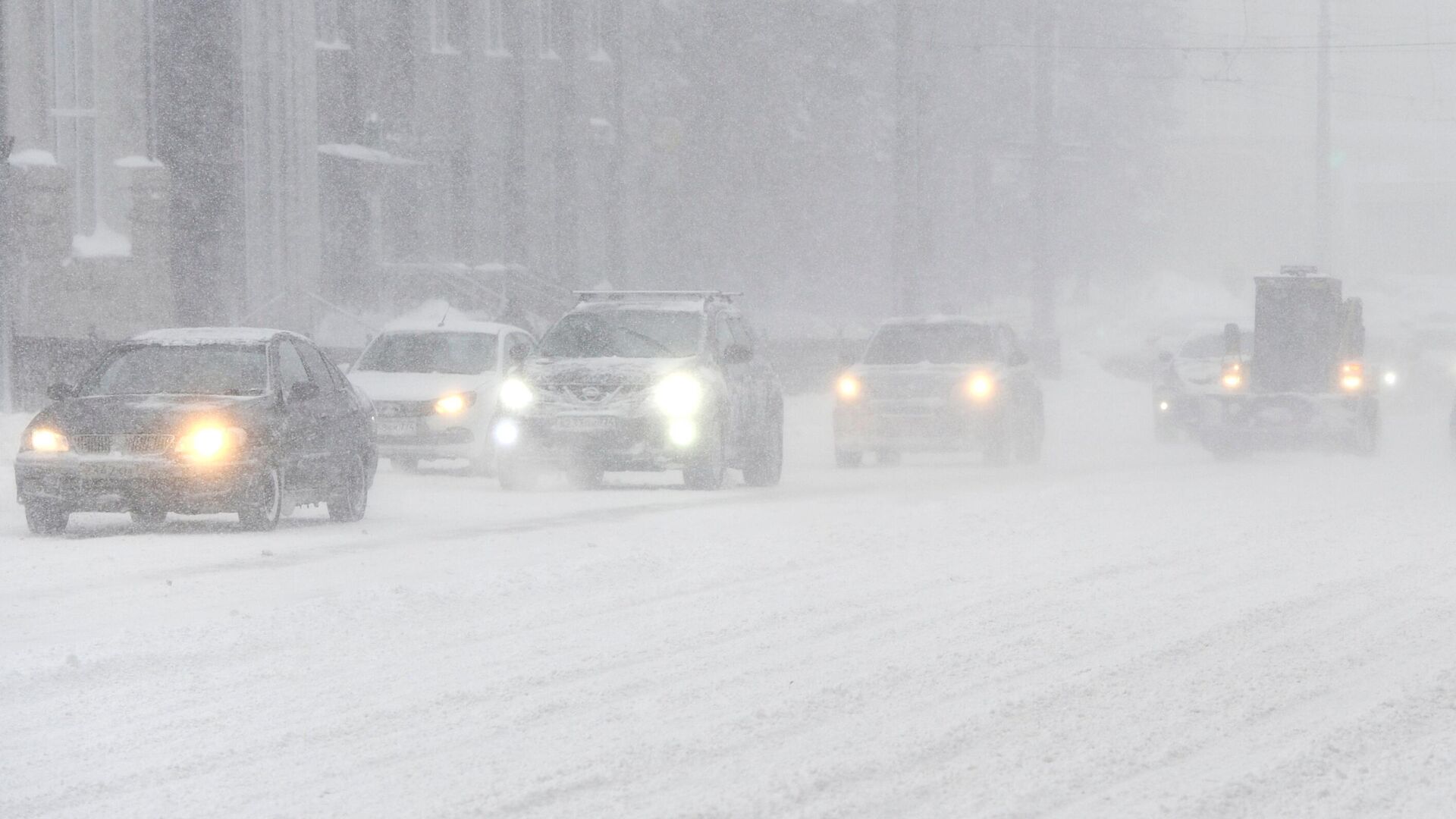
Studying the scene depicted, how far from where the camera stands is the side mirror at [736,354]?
20578 mm

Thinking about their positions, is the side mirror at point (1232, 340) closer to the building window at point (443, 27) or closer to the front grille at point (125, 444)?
the front grille at point (125, 444)

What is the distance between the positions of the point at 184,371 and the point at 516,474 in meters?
4.41

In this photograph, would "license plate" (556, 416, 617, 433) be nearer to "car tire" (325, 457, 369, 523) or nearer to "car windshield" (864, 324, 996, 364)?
"car tire" (325, 457, 369, 523)

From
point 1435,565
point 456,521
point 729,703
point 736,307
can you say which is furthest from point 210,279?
point 729,703

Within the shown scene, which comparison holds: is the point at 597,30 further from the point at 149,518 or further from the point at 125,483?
the point at 125,483

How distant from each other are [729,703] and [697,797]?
170cm

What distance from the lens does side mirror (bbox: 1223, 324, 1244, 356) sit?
26281 mm

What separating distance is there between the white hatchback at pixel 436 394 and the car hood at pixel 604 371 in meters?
1.37

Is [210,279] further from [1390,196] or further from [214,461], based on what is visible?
[1390,196]

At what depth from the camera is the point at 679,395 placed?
64.7ft

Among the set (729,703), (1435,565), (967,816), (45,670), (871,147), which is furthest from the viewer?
(871,147)

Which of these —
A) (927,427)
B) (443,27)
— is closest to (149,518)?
(927,427)

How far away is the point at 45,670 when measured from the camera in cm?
939

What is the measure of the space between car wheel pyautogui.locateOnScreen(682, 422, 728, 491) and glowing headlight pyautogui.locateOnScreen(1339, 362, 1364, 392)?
875 centimetres
